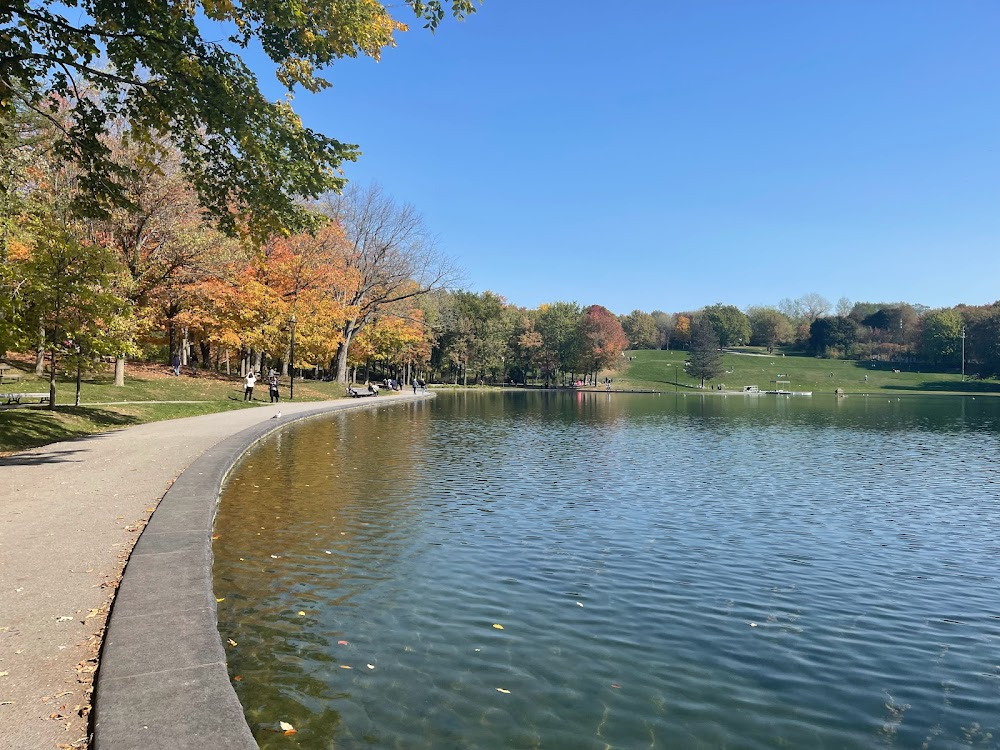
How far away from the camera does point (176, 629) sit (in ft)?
17.6

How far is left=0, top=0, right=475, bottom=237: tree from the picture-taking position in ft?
34.2

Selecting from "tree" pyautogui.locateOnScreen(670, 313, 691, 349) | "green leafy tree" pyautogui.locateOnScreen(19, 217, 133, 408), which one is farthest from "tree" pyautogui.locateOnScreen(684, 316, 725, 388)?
"green leafy tree" pyautogui.locateOnScreen(19, 217, 133, 408)

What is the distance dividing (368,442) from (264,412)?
11.0 m

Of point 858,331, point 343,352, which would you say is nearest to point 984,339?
point 858,331

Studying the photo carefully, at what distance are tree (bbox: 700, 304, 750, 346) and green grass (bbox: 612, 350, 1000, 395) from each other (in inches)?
697

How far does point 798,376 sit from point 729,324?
39846 millimetres

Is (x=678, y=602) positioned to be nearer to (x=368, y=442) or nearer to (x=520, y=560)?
(x=520, y=560)

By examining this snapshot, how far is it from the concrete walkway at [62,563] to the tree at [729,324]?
516ft

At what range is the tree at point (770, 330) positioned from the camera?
161000mm

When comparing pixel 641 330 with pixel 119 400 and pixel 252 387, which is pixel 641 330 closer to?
pixel 252 387

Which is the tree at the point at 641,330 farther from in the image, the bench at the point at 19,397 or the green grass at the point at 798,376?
the bench at the point at 19,397

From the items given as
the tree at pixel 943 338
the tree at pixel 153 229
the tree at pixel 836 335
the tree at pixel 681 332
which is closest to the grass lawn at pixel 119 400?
the tree at pixel 153 229

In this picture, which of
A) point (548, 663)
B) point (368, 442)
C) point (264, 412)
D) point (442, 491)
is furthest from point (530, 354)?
point (548, 663)

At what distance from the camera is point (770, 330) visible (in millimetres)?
161875
